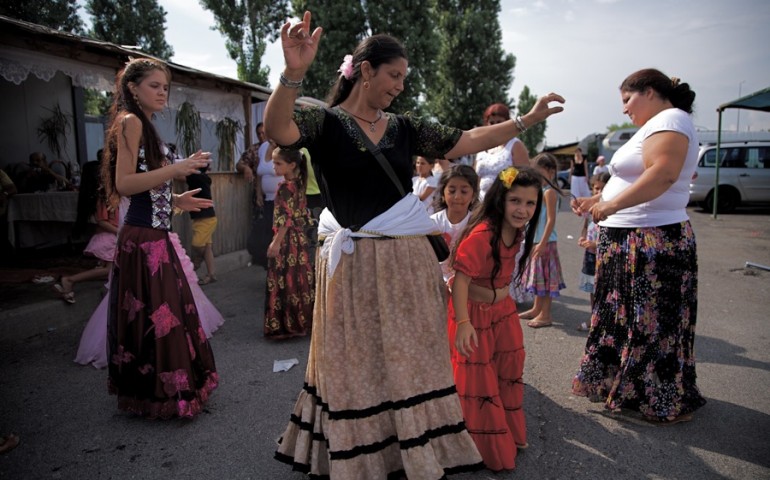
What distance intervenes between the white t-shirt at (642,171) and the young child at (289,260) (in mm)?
2708

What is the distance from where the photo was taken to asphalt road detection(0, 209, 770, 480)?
2627 mm

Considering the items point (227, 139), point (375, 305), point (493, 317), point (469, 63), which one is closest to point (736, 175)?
point (469, 63)

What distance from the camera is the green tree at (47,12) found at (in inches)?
689

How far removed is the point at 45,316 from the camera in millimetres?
4887

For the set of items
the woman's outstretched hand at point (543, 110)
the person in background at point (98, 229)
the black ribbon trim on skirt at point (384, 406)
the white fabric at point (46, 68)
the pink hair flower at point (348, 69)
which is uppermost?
the white fabric at point (46, 68)

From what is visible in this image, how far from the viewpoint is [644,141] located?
288cm

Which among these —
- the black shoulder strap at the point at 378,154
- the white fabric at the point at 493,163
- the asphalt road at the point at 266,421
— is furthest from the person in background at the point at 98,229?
the black shoulder strap at the point at 378,154

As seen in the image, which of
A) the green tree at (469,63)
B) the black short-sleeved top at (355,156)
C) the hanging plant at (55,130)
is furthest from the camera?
the green tree at (469,63)

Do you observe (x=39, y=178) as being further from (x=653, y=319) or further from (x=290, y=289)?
(x=653, y=319)

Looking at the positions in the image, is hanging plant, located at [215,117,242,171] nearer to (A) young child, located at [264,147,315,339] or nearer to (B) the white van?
(A) young child, located at [264,147,315,339]

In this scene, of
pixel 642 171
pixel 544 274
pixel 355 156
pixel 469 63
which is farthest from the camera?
pixel 469 63

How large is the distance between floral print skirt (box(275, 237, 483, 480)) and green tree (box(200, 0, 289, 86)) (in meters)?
23.6

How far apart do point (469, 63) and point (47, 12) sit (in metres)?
18.5

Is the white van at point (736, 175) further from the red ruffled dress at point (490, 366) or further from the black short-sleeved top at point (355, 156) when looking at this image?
the black short-sleeved top at point (355, 156)
